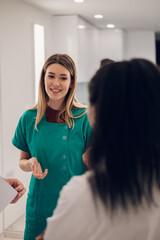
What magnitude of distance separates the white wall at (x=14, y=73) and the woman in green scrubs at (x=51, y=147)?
144 cm

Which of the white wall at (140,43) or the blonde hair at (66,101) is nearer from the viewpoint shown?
the blonde hair at (66,101)

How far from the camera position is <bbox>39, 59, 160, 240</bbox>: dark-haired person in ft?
2.23

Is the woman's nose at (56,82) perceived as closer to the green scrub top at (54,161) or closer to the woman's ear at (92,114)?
the green scrub top at (54,161)

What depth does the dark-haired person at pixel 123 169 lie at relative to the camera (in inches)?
26.7

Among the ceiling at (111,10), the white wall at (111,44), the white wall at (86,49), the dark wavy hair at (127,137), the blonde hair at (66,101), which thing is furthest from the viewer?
the white wall at (111,44)

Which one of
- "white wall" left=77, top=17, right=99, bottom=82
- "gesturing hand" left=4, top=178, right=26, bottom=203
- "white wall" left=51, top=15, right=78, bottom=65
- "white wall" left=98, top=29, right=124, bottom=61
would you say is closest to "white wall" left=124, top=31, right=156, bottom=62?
"white wall" left=98, top=29, right=124, bottom=61

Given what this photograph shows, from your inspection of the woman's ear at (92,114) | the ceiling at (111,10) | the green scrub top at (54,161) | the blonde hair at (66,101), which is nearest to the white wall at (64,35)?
the ceiling at (111,10)

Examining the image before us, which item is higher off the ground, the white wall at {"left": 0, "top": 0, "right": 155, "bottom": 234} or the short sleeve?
the white wall at {"left": 0, "top": 0, "right": 155, "bottom": 234}

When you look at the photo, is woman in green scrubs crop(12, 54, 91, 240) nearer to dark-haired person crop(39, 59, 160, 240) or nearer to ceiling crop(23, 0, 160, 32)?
dark-haired person crop(39, 59, 160, 240)

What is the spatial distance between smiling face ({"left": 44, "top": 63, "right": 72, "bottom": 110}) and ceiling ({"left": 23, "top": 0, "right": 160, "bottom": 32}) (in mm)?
1963

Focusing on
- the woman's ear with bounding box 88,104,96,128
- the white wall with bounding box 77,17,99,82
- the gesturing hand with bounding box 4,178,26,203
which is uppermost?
the white wall with bounding box 77,17,99,82

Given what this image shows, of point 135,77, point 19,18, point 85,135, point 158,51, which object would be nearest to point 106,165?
point 135,77

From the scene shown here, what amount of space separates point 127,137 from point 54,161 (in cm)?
87

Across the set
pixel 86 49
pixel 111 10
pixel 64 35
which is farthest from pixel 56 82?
pixel 86 49
